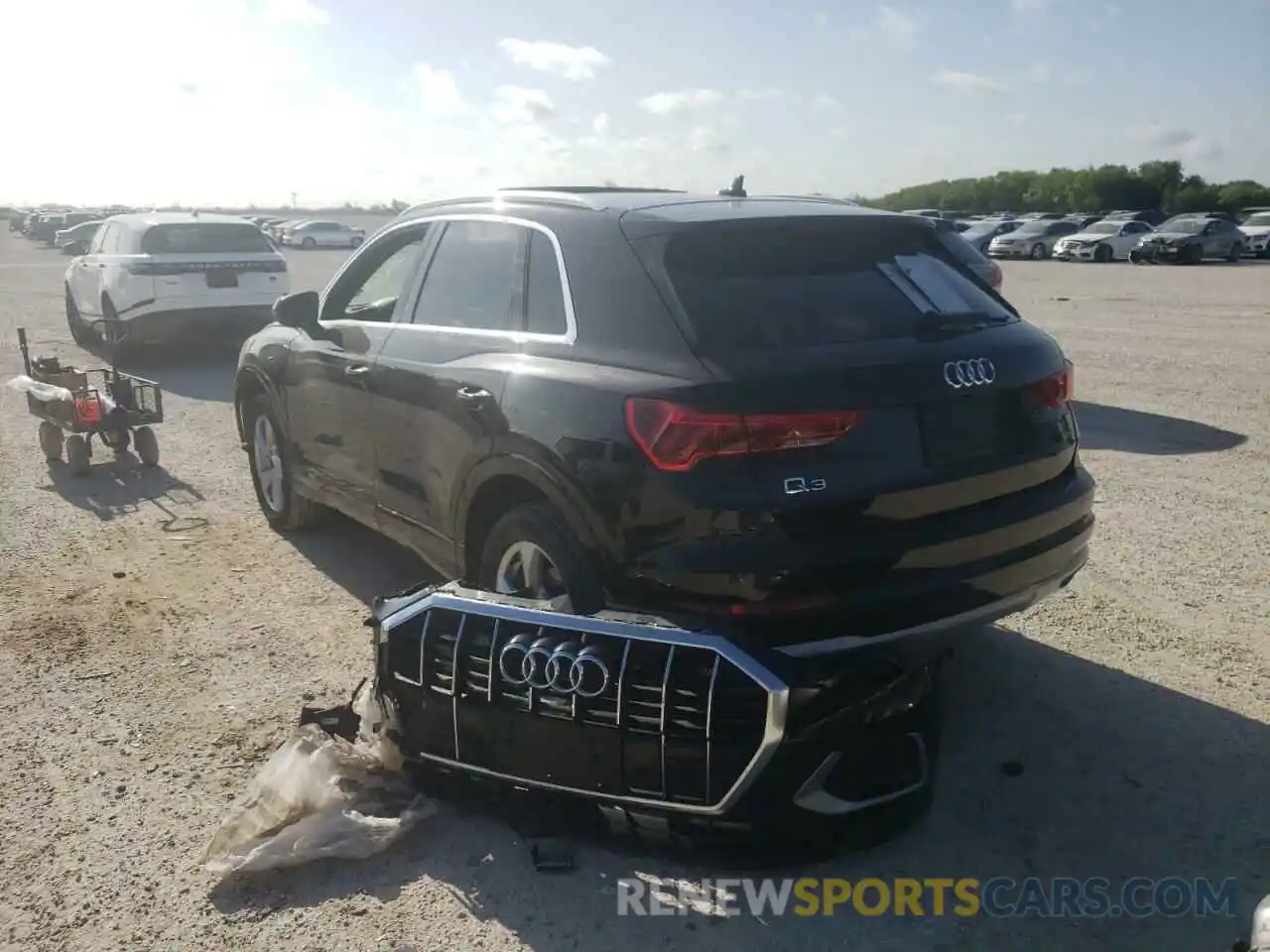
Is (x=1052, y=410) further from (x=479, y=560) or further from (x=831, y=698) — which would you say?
(x=479, y=560)

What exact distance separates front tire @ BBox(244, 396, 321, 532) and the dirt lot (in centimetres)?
16

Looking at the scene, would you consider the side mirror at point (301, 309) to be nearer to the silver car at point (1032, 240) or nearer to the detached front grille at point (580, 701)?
the detached front grille at point (580, 701)

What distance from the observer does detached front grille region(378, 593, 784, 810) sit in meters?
3.04

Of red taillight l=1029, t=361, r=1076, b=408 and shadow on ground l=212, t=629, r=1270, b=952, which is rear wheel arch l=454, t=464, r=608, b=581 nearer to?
shadow on ground l=212, t=629, r=1270, b=952

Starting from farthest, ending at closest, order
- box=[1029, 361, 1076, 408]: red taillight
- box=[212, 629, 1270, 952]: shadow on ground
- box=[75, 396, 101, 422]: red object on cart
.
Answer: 1. box=[75, 396, 101, 422]: red object on cart
2. box=[1029, 361, 1076, 408]: red taillight
3. box=[212, 629, 1270, 952]: shadow on ground

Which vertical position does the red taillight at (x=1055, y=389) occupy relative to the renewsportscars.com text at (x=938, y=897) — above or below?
above

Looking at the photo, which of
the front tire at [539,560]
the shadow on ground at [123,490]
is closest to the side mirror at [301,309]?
the shadow on ground at [123,490]

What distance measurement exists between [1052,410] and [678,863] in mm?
1979

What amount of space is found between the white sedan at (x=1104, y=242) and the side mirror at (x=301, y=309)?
3395cm

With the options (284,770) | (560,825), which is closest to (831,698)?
(560,825)

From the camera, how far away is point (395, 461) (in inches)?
184

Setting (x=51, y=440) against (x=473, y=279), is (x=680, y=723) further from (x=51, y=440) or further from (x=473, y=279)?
(x=51, y=440)

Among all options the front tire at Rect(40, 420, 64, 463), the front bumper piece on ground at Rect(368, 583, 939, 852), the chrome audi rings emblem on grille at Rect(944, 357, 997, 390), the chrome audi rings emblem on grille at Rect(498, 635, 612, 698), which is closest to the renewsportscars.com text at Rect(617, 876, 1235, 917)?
the front bumper piece on ground at Rect(368, 583, 939, 852)

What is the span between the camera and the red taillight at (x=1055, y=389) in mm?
3730
